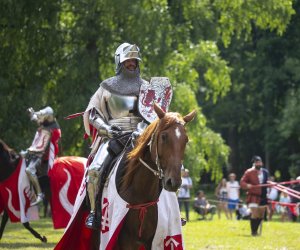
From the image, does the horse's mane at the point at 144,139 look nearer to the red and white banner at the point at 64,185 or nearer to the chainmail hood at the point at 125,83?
the chainmail hood at the point at 125,83

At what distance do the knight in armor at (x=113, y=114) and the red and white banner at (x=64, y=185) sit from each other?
5476 millimetres

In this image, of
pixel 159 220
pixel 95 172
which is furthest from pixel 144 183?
pixel 95 172


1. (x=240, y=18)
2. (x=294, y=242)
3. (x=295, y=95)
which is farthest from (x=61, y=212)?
(x=295, y=95)

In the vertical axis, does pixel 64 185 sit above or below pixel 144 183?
above

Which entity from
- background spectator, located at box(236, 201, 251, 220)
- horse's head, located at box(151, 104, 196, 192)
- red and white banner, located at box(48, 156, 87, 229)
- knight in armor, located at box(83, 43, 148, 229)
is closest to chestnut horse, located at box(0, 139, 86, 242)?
red and white banner, located at box(48, 156, 87, 229)

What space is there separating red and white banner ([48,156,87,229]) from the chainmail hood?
576cm

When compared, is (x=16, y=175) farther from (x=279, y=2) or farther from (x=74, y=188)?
(x=279, y=2)

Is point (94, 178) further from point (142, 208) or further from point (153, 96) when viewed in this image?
point (153, 96)

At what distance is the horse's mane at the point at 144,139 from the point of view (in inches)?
299

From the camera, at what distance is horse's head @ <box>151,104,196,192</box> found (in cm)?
721

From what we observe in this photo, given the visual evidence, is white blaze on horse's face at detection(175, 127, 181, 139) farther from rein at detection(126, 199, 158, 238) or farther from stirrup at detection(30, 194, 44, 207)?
stirrup at detection(30, 194, 44, 207)

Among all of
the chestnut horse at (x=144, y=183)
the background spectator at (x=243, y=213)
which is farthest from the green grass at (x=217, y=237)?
the chestnut horse at (x=144, y=183)

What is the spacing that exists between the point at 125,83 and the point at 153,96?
1.90 feet

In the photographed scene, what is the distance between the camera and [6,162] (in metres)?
15.2
